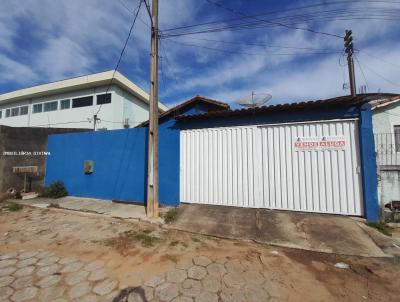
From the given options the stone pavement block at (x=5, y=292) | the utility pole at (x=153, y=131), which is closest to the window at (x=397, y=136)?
the utility pole at (x=153, y=131)

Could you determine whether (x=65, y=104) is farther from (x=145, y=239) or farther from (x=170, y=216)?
(x=145, y=239)

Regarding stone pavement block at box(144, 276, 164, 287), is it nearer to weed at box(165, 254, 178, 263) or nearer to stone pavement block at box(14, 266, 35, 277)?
weed at box(165, 254, 178, 263)

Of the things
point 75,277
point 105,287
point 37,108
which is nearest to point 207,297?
point 105,287

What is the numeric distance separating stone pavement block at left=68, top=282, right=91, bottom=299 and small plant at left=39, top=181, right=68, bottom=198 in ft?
22.4

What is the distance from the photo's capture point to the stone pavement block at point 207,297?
279cm

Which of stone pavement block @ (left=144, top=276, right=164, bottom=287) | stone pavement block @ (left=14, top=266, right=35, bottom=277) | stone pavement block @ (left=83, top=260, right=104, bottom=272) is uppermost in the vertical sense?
stone pavement block @ (left=83, top=260, right=104, bottom=272)

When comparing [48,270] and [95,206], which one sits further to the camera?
[95,206]

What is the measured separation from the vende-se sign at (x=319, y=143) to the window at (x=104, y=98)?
48.1 feet

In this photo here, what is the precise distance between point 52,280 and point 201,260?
2.30 m

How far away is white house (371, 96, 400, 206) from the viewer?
5305 millimetres

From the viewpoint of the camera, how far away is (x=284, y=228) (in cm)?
489

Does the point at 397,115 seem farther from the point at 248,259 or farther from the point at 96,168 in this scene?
the point at 96,168

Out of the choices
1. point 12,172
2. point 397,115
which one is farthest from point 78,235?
point 397,115

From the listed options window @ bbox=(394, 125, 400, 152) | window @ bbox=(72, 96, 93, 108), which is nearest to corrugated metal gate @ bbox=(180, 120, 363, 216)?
window @ bbox=(394, 125, 400, 152)
